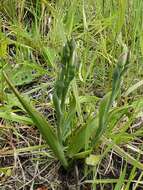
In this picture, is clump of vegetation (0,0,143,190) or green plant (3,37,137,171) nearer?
green plant (3,37,137,171)

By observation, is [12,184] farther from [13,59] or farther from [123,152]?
[13,59]

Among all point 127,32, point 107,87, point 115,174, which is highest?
point 127,32

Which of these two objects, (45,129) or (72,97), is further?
(72,97)

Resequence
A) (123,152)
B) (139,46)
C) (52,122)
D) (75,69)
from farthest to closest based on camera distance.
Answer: (139,46), (52,122), (123,152), (75,69)

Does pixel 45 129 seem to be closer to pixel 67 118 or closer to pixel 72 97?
pixel 67 118

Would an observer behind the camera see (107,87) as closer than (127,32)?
Yes

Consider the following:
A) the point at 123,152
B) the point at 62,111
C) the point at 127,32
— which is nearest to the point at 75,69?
the point at 62,111

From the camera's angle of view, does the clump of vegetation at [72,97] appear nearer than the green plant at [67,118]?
No

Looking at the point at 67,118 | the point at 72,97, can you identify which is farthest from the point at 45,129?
the point at 72,97
